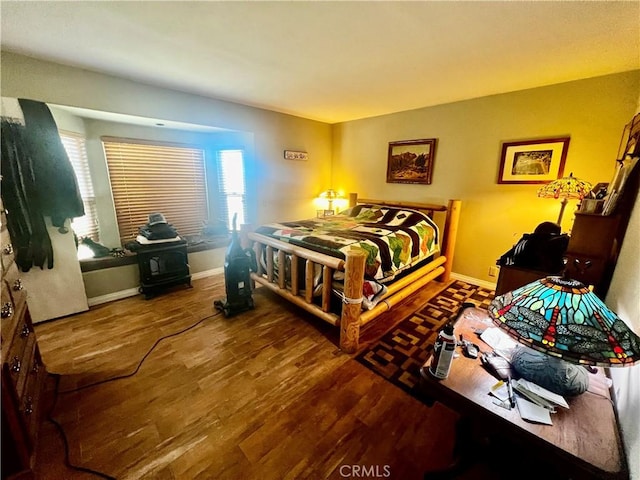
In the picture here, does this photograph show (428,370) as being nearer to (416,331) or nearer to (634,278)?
(634,278)

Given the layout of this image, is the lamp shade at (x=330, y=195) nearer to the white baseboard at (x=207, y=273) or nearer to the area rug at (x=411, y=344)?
the white baseboard at (x=207, y=273)

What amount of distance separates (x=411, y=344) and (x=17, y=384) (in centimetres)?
250

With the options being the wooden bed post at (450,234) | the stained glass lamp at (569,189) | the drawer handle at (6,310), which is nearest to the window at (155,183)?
the drawer handle at (6,310)

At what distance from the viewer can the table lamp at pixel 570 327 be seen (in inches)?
28.3

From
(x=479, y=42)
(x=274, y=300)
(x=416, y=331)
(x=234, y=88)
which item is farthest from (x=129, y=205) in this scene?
(x=479, y=42)

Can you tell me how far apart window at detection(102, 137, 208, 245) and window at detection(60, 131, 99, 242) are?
0.69 ft

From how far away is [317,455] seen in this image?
4.39 feet

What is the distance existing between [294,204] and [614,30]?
369cm

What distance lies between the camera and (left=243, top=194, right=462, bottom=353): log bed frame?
78.5 inches

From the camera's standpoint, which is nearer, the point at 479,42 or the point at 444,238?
the point at 479,42

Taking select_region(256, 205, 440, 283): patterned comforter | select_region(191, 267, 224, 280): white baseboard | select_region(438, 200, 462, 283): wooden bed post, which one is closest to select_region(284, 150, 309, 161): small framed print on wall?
select_region(256, 205, 440, 283): patterned comforter

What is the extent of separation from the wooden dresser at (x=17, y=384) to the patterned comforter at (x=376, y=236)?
1891mm

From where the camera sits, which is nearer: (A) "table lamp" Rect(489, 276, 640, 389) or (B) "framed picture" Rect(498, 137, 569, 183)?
(A) "table lamp" Rect(489, 276, 640, 389)

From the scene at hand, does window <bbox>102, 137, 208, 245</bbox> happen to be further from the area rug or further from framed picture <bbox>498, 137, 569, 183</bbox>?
framed picture <bbox>498, 137, 569, 183</bbox>
